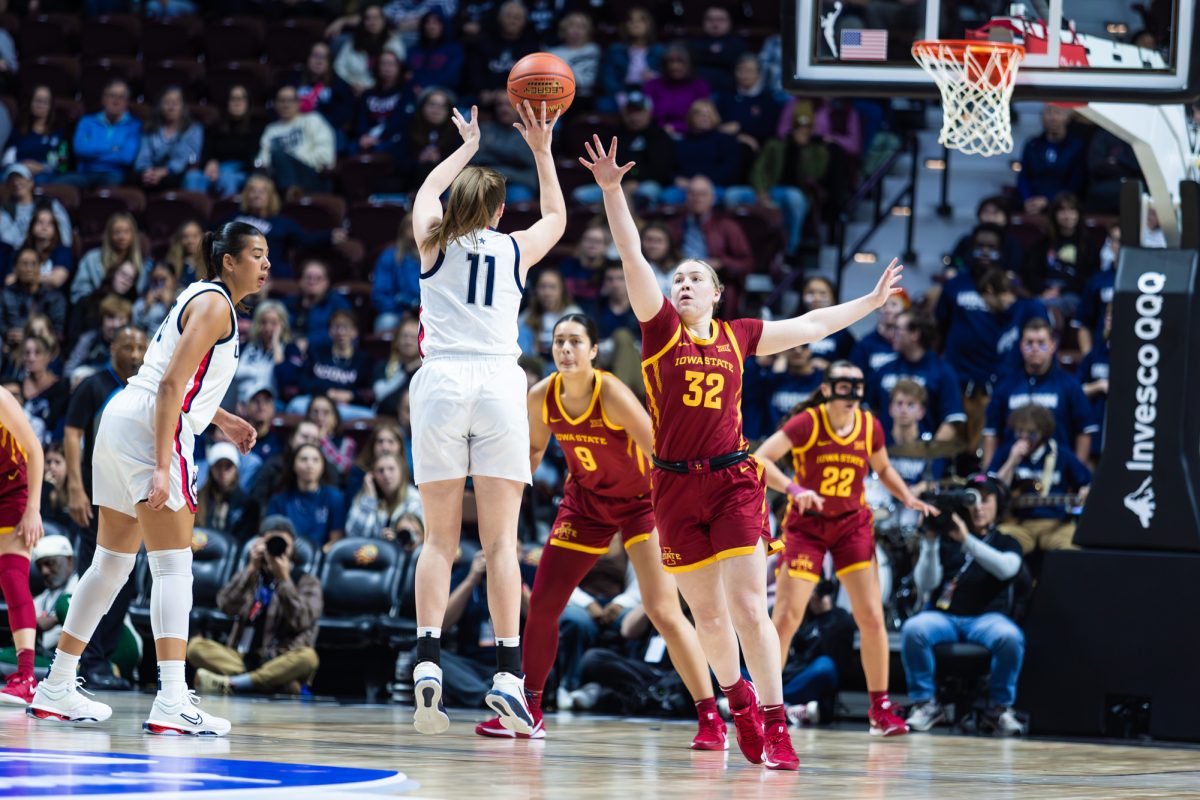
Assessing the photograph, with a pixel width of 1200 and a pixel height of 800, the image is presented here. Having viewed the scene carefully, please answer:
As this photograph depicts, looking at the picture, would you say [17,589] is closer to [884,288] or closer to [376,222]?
[884,288]

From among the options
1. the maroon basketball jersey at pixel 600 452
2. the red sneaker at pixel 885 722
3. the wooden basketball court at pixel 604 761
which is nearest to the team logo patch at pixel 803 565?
the red sneaker at pixel 885 722

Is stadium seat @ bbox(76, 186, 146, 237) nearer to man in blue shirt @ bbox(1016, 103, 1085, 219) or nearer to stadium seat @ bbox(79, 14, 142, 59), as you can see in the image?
stadium seat @ bbox(79, 14, 142, 59)

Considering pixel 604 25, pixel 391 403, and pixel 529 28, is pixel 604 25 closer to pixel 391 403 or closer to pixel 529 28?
pixel 529 28

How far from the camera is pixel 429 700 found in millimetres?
6809

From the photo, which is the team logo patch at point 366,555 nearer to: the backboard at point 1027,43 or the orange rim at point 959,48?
the backboard at point 1027,43

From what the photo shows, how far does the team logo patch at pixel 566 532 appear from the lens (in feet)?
26.4

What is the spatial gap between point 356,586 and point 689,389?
17.0 feet

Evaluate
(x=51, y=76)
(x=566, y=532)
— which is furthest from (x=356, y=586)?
(x=51, y=76)

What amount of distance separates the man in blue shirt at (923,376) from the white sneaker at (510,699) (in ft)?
17.6

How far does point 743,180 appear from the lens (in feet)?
50.6

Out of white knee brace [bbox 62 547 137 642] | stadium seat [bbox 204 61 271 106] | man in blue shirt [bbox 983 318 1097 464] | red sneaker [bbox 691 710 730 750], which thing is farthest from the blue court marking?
stadium seat [bbox 204 61 271 106]

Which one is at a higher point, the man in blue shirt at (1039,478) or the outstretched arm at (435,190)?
the outstretched arm at (435,190)

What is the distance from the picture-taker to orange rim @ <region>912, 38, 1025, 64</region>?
351 inches

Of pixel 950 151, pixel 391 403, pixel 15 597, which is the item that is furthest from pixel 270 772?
pixel 950 151
